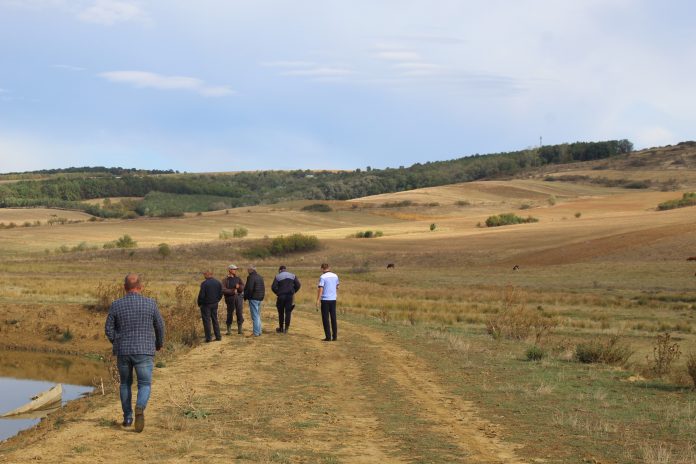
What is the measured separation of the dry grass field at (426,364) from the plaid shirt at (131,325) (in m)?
1.07

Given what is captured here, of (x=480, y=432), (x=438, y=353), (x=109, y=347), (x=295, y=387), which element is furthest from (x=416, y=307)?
(x=480, y=432)

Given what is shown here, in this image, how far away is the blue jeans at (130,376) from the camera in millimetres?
11875

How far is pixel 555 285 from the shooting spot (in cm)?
4750

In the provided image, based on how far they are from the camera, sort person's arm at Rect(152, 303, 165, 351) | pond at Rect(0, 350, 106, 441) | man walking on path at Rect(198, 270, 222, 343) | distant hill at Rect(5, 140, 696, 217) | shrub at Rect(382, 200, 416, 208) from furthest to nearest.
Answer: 1. distant hill at Rect(5, 140, 696, 217)
2. shrub at Rect(382, 200, 416, 208)
3. man walking on path at Rect(198, 270, 222, 343)
4. pond at Rect(0, 350, 106, 441)
5. person's arm at Rect(152, 303, 165, 351)

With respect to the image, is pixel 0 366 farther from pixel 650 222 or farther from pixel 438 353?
pixel 650 222

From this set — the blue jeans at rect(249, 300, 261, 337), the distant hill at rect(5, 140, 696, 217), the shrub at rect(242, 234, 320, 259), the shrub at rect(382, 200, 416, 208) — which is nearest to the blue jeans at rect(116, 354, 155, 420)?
the blue jeans at rect(249, 300, 261, 337)

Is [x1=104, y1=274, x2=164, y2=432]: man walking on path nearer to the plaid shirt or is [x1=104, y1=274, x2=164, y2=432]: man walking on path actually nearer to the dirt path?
the plaid shirt

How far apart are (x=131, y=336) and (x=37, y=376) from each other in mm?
14453

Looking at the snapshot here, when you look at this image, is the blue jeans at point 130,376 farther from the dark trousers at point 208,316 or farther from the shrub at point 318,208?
the shrub at point 318,208

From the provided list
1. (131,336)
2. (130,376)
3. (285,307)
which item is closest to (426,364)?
(285,307)

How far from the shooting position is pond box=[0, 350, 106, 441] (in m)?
20.9

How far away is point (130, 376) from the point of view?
12023 mm

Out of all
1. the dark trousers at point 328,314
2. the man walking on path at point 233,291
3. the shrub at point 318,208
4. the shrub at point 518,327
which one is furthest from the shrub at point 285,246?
the dark trousers at point 328,314

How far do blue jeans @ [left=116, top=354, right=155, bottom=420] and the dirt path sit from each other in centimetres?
37
